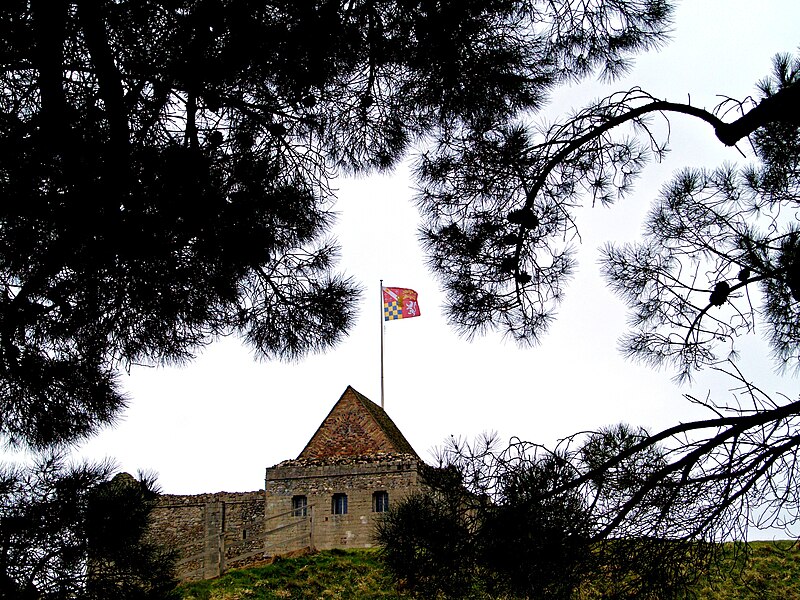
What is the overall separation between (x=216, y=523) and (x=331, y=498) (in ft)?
10.3

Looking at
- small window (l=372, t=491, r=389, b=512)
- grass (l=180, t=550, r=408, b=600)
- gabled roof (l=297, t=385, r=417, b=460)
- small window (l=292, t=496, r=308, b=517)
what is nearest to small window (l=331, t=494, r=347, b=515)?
small window (l=372, t=491, r=389, b=512)

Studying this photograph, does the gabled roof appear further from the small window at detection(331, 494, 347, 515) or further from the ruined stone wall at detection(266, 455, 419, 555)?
the small window at detection(331, 494, 347, 515)

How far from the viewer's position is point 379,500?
18.8 m

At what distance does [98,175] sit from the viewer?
400cm

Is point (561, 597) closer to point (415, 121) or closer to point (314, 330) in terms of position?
point (314, 330)

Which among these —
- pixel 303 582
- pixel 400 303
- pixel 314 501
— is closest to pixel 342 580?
pixel 303 582

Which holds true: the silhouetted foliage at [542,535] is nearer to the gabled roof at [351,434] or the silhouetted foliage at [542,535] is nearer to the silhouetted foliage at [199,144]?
the silhouetted foliage at [199,144]

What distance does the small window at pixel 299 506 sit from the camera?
19.4m

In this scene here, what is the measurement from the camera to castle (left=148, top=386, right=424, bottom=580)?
18.6 metres

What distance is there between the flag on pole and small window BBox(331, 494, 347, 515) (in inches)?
244

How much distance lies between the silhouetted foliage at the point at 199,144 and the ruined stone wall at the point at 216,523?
14.7 metres

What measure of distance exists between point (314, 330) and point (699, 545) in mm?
2485

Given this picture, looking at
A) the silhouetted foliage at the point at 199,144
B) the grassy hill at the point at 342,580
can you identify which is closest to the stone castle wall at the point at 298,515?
the grassy hill at the point at 342,580

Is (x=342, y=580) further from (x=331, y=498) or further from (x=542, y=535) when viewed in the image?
(x=542, y=535)
